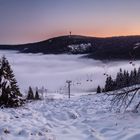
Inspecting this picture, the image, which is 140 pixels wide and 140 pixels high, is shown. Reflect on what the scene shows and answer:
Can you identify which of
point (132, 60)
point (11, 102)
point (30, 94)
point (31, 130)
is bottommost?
point (30, 94)

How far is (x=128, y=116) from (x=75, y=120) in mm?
2704

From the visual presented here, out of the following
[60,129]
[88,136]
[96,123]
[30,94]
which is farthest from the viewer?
[30,94]

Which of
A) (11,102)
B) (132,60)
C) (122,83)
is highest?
(132,60)

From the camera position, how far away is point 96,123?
1340 cm

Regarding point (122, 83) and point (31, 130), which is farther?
point (31, 130)

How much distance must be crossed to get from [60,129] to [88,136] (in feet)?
5.88

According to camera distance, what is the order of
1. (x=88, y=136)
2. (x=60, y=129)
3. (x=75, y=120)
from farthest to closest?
(x=75, y=120)
(x=60, y=129)
(x=88, y=136)

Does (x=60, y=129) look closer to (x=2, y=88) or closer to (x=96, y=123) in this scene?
(x=96, y=123)

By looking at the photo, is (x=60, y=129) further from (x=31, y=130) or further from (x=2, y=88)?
(x=2, y=88)

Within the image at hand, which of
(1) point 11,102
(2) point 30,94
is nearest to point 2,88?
(1) point 11,102

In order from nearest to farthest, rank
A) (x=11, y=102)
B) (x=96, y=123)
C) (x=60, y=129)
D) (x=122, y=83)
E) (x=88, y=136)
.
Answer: (x=122, y=83) → (x=88, y=136) → (x=60, y=129) → (x=96, y=123) → (x=11, y=102)

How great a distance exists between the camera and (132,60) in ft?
34.4

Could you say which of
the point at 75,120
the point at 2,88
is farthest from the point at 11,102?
the point at 75,120

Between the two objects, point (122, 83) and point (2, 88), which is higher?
point (122, 83)
